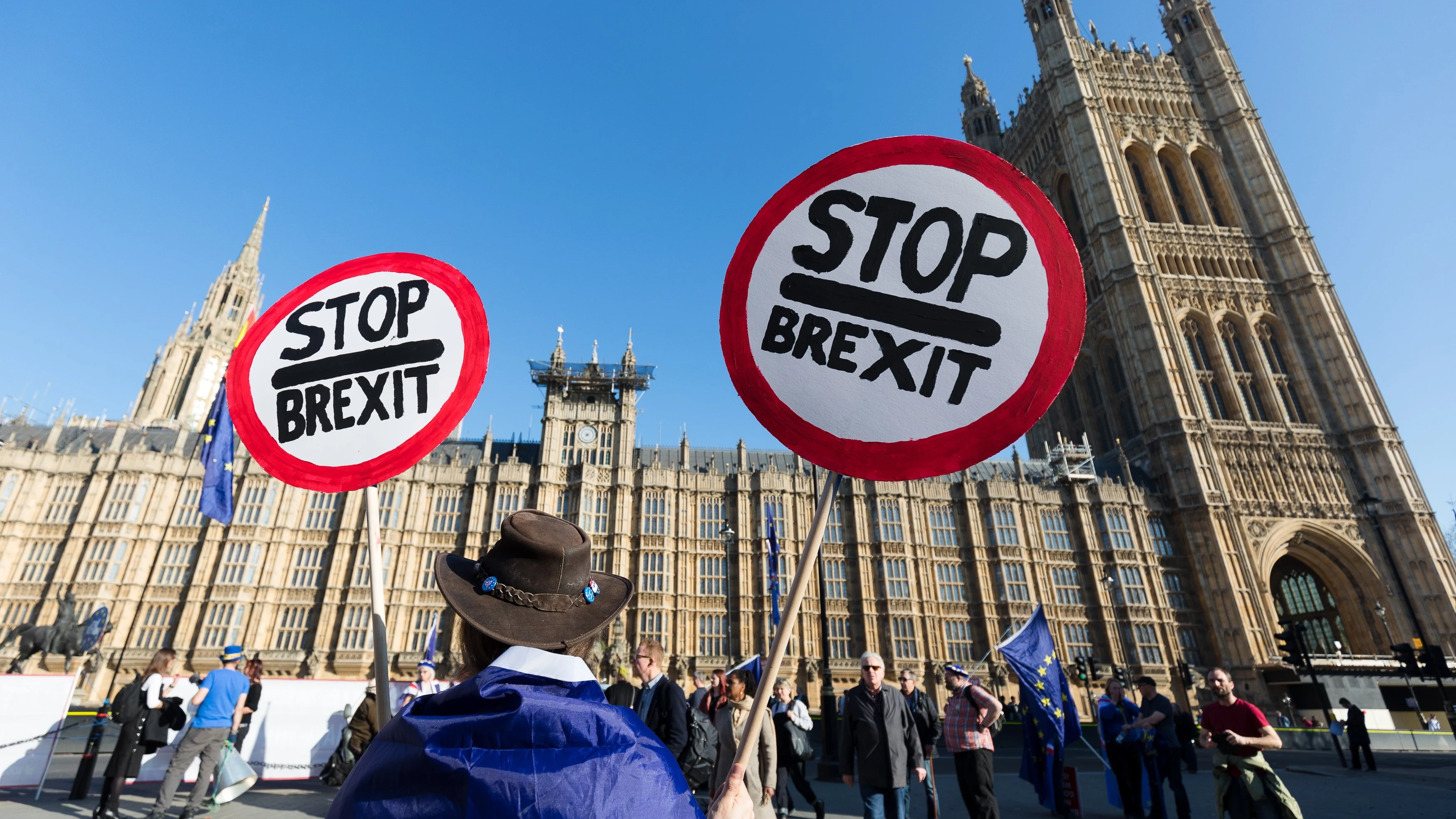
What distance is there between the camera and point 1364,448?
36.6 meters

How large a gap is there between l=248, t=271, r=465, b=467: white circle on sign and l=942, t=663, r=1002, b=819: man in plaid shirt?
499 cm

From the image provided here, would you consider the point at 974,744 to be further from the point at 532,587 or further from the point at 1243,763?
the point at 532,587

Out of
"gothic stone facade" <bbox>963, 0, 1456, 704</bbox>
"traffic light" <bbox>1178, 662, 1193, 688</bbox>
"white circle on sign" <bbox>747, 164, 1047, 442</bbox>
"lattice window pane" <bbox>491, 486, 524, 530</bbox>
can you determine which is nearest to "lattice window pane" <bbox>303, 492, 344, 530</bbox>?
"lattice window pane" <bbox>491, 486, 524, 530</bbox>

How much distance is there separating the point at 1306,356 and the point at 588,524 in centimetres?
4154

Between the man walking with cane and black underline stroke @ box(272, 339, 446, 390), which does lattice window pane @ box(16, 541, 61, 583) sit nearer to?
black underline stroke @ box(272, 339, 446, 390)

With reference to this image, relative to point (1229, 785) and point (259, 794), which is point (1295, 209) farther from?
point (259, 794)

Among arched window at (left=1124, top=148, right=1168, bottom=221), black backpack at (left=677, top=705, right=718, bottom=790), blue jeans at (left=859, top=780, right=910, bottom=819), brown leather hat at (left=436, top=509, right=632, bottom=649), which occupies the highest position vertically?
arched window at (left=1124, top=148, right=1168, bottom=221)

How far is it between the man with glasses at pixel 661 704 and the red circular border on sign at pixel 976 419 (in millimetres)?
3563

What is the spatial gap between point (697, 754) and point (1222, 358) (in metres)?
44.7

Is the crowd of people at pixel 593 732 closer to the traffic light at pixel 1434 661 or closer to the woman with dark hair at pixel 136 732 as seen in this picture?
the woman with dark hair at pixel 136 732

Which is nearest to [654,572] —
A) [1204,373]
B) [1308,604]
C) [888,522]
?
[888,522]

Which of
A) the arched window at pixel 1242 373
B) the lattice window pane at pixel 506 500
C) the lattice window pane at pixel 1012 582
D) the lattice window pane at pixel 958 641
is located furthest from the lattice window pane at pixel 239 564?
the arched window at pixel 1242 373

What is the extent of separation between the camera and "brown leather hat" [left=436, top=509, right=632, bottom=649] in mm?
1727

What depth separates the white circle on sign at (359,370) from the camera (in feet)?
11.2
